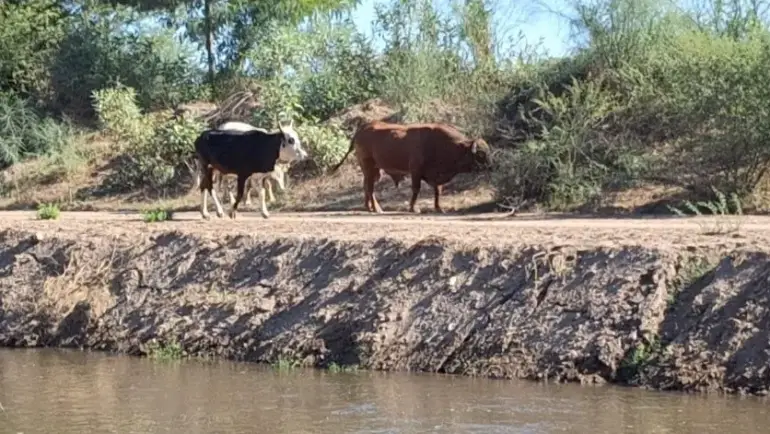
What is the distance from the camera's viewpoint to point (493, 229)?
53.1ft

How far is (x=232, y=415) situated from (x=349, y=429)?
120 centimetres

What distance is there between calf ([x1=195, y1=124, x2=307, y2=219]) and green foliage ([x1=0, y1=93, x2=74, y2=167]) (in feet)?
38.2

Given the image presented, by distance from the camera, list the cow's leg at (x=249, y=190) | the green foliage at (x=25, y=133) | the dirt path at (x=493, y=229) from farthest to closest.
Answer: the green foliage at (x=25, y=133) → the cow's leg at (x=249, y=190) → the dirt path at (x=493, y=229)

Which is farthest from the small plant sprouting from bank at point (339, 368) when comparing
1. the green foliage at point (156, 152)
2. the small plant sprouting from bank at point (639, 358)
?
the green foliage at point (156, 152)

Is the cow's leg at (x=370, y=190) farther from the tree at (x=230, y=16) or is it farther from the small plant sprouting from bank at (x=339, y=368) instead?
the tree at (x=230, y=16)

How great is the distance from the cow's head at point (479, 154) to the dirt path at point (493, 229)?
1.80 metres

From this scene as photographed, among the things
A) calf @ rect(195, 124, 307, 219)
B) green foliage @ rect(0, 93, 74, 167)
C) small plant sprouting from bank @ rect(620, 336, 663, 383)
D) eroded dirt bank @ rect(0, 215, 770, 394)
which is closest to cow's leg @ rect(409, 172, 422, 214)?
calf @ rect(195, 124, 307, 219)

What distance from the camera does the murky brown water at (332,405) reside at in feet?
36.5

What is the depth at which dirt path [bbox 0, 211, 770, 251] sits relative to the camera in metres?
14.4

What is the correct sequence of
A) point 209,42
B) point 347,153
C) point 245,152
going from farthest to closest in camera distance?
1. point 209,42
2. point 347,153
3. point 245,152

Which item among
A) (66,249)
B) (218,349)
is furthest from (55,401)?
(66,249)

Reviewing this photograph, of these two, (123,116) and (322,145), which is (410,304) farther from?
(123,116)

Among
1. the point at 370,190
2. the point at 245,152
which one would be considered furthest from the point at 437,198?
the point at 245,152

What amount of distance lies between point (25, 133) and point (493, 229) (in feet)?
60.4
